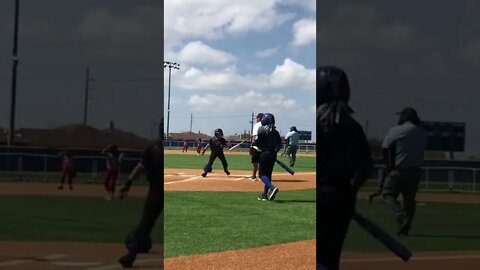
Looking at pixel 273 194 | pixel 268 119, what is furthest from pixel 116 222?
pixel 273 194

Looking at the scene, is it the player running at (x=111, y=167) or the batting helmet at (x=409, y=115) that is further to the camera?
the player running at (x=111, y=167)

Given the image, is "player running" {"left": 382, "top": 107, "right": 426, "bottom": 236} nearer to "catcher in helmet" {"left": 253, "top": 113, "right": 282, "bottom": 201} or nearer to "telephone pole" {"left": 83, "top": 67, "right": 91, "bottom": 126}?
"telephone pole" {"left": 83, "top": 67, "right": 91, "bottom": 126}

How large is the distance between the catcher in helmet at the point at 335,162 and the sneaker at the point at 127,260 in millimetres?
1302

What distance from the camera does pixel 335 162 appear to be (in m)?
3.86

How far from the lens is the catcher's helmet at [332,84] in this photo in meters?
3.91

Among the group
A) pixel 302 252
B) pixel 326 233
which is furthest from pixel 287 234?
pixel 326 233

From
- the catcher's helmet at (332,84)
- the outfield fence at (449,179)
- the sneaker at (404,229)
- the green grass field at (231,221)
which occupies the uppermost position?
the catcher's helmet at (332,84)

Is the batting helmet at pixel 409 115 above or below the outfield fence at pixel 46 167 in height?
above

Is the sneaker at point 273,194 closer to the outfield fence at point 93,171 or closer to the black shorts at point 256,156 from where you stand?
the black shorts at point 256,156

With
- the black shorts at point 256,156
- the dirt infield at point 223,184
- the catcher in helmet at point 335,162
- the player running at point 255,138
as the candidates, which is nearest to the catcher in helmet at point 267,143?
the player running at point 255,138

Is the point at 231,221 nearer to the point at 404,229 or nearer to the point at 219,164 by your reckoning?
the point at 404,229

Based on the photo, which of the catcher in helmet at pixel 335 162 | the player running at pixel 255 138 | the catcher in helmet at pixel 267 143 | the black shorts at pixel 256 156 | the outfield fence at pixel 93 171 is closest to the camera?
the catcher in helmet at pixel 335 162

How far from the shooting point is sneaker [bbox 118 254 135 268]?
4.05 m

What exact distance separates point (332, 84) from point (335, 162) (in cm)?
53
